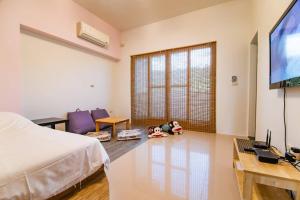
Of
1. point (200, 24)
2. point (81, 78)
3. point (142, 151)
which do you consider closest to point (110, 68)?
point (81, 78)

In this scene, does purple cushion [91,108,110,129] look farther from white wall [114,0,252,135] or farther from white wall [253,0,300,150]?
white wall [253,0,300,150]

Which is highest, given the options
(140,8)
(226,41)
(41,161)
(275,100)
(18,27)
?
(140,8)

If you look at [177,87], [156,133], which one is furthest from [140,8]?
[156,133]

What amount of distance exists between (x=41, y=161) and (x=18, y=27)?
111 inches

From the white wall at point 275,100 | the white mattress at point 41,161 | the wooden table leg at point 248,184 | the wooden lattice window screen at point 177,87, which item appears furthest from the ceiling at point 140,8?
the wooden table leg at point 248,184

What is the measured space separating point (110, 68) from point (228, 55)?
374cm

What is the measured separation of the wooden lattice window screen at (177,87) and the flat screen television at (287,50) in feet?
7.43

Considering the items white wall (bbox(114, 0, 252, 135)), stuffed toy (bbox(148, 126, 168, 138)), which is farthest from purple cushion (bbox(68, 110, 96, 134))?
white wall (bbox(114, 0, 252, 135))

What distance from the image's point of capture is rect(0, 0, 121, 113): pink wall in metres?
2.64

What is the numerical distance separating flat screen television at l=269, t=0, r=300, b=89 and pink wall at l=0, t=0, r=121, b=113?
156 inches

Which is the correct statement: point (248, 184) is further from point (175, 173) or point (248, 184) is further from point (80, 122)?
point (80, 122)

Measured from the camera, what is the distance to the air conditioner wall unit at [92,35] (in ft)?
12.5

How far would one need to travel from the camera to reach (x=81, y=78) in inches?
170

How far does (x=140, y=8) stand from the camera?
4.05 metres
